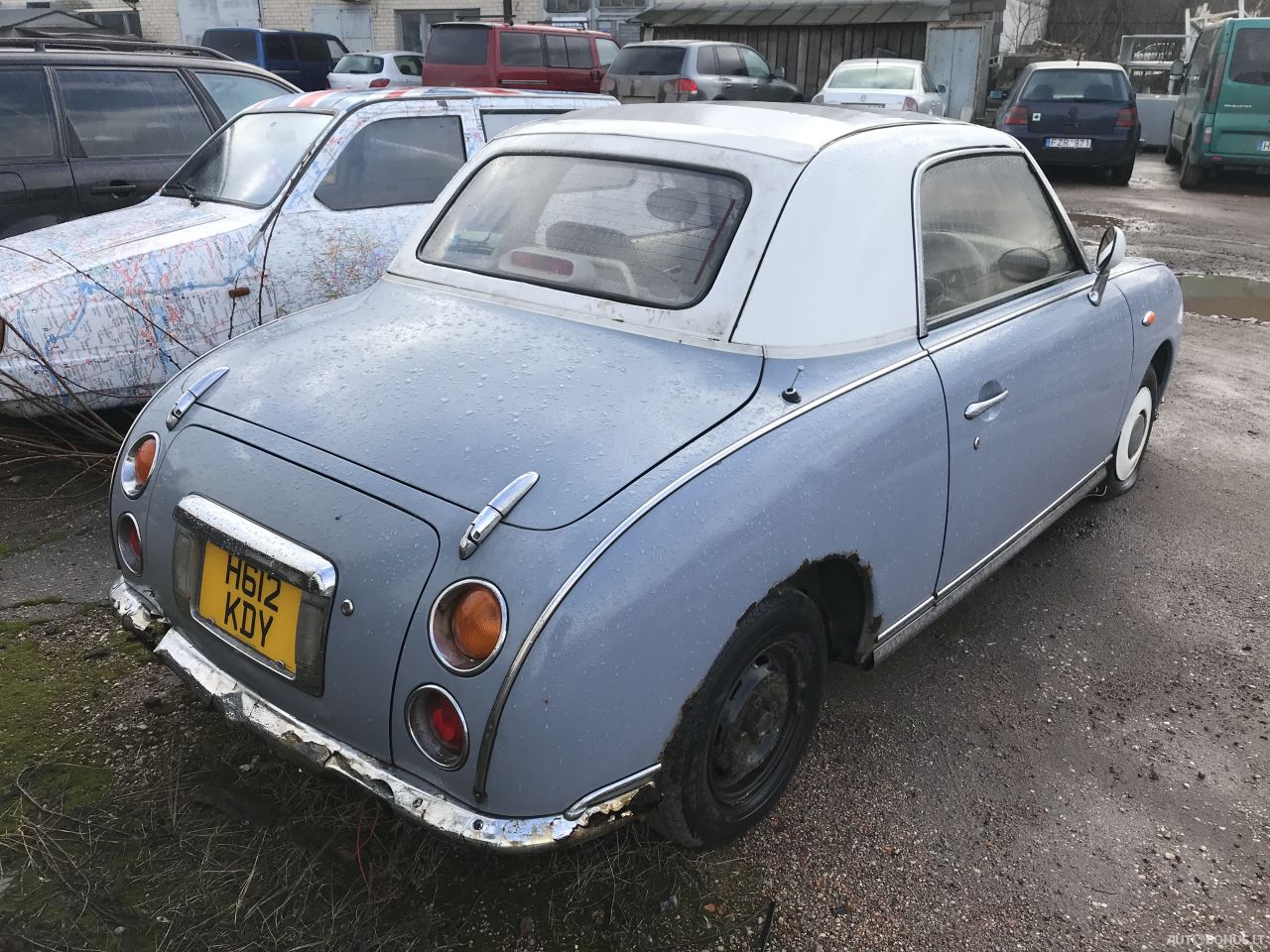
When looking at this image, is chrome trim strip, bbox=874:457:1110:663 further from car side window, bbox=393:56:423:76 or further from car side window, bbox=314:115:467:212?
car side window, bbox=393:56:423:76

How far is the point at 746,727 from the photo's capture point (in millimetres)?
2295

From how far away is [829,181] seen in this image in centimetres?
257

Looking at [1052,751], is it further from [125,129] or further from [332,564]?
[125,129]

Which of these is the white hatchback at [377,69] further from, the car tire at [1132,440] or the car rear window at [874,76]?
the car tire at [1132,440]

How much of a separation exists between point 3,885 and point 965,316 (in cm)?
284

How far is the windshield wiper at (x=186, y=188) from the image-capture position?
486cm

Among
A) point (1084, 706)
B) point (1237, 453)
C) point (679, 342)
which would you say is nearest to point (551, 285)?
point (679, 342)

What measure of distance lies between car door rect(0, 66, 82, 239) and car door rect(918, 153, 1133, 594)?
4695 mm

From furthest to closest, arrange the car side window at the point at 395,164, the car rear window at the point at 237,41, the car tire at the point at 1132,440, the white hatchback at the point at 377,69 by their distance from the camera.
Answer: the car rear window at the point at 237,41, the white hatchback at the point at 377,69, the car side window at the point at 395,164, the car tire at the point at 1132,440

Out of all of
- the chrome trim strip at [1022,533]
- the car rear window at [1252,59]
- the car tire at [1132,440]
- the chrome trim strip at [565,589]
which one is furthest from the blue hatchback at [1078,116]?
the chrome trim strip at [565,589]

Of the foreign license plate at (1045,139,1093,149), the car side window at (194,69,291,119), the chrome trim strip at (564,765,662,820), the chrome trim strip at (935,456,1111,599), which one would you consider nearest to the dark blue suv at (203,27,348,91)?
the foreign license plate at (1045,139,1093,149)

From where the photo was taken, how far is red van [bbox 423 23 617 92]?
580 inches

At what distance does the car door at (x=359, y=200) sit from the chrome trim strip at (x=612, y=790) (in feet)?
10.4

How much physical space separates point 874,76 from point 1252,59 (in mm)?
4756
